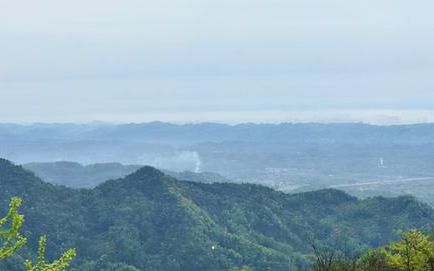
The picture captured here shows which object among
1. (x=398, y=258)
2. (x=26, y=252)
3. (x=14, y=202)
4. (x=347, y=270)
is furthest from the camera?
(x=26, y=252)

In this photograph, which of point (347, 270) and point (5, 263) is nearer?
point (347, 270)

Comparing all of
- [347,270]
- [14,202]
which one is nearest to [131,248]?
[347,270]

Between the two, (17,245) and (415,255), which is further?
(415,255)

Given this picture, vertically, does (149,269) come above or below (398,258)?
below

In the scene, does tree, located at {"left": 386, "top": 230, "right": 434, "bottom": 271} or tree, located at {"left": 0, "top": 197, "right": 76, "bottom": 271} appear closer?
tree, located at {"left": 0, "top": 197, "right": 76, "bottom": 271}

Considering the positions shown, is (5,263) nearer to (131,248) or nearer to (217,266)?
(131,248)

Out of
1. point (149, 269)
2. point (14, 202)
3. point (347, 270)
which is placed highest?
point (14, 202)

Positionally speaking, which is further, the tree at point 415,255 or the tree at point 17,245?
the tree at point 415,255

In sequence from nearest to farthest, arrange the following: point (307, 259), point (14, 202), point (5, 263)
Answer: point (14, 202) < point (5, 263) < point (307, 259)

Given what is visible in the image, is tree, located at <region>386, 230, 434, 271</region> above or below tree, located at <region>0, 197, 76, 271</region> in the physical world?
below

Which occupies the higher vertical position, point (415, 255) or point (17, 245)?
point (17, 245)

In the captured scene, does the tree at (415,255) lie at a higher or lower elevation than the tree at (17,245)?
lower
